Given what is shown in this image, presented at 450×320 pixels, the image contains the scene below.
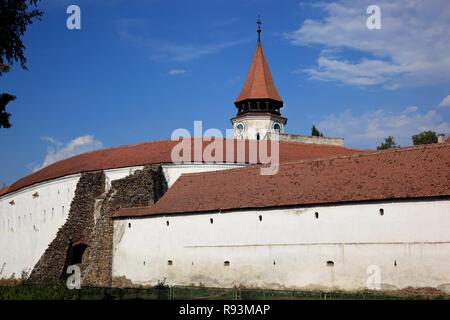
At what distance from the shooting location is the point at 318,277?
28.4 metres

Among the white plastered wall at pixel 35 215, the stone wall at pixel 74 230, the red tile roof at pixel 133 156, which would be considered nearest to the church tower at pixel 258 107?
the red tile roof at pixel 133 156

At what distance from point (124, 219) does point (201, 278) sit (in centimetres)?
809

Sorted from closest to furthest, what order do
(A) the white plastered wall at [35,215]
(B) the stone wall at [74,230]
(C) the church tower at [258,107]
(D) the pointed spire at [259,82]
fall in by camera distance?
(B) the stone wall at [74,230] < (A) the white plastered wall at [35,215] < (C) the church tower at [258,107] < (D) the pointed spire at [259,82]

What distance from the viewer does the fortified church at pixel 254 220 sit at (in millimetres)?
26297

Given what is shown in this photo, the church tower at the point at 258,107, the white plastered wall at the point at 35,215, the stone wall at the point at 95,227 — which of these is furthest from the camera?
the church tower at the point at 258,107

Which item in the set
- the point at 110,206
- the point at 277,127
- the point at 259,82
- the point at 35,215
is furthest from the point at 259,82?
the point at 110,206

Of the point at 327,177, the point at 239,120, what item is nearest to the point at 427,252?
the point at 327,177

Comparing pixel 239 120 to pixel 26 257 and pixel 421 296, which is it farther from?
pixel 421 296

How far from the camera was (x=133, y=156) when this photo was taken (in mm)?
45375

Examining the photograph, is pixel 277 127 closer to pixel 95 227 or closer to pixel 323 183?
pixel 95 227

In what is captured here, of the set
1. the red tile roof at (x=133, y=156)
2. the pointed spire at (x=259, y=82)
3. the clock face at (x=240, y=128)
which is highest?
the pointed spire at (x=259, y=82)

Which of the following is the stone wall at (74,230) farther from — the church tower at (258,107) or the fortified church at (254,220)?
the church tower at (258,107)

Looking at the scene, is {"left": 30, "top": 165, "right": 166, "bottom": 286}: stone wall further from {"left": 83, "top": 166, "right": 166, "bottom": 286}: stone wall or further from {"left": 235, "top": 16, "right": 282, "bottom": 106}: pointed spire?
{"left": 235, "top": 16, "right": 282, "bottom": 106}: pointed spire

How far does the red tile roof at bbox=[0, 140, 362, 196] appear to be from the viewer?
145ft
